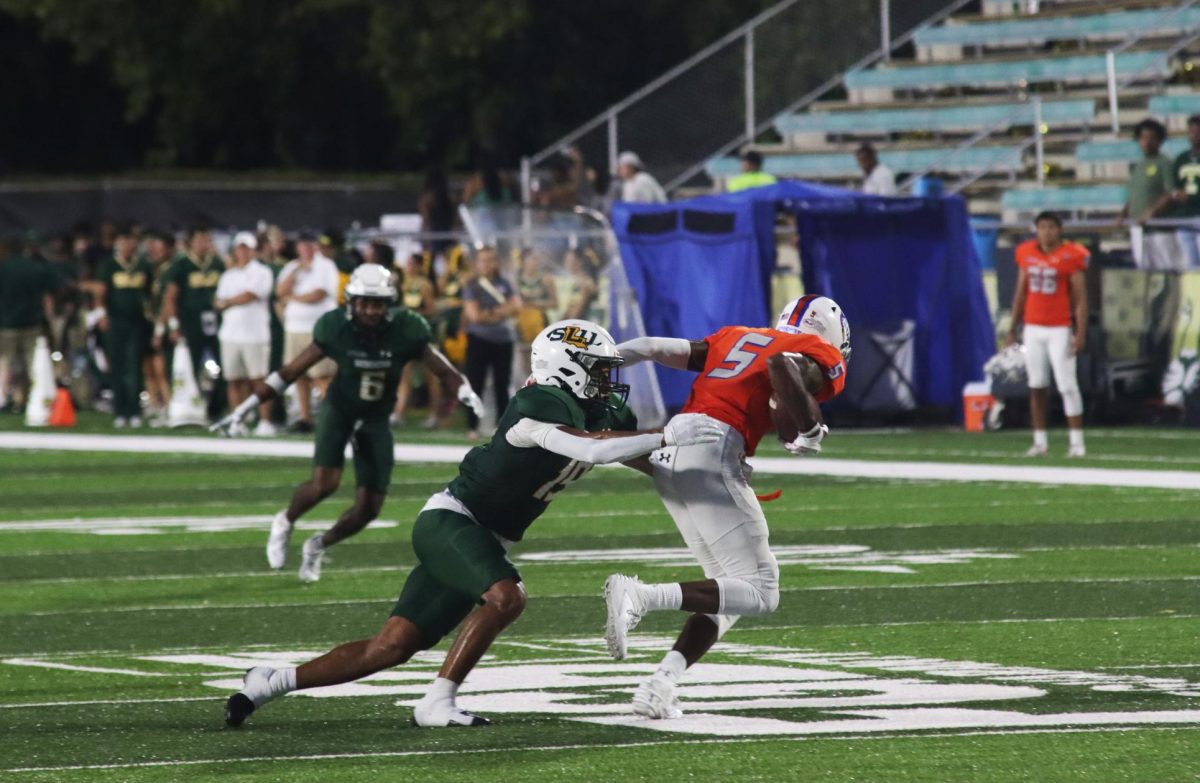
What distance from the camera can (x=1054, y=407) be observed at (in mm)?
22000

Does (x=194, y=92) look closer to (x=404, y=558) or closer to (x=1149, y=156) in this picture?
(x=1149, y=156)

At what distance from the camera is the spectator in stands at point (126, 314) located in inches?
945

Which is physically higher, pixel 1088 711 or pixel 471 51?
pixel 471 51

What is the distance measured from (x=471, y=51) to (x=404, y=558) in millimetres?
22245

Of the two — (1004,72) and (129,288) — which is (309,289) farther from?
(1004,72)

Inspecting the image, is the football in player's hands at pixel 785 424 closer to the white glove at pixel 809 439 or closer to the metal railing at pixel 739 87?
the white glove at pixel 809 439

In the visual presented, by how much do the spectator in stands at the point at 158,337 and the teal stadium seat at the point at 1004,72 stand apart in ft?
27.3

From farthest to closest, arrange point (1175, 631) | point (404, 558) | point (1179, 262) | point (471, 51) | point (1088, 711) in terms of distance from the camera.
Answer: point (471, 51) → point (1179, 262) → point (404, 558) → point (1175, 631) → point (1088, 711)

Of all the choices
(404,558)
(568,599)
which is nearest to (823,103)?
(404,558)

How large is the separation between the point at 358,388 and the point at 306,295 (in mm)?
9433

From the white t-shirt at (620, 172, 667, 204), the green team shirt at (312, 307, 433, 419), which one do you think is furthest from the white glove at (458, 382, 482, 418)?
the white t-shirt at (620, 172, 667, 204)

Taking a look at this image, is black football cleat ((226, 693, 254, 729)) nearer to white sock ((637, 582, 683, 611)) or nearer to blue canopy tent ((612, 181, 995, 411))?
white sock ((637, 582, 683, 611))

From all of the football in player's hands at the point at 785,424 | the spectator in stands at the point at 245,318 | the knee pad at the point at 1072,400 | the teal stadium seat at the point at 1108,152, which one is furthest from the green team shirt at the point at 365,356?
the teal stadium seat at the point at 1108,152

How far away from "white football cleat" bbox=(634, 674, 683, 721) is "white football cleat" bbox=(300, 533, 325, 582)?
4.67 m
